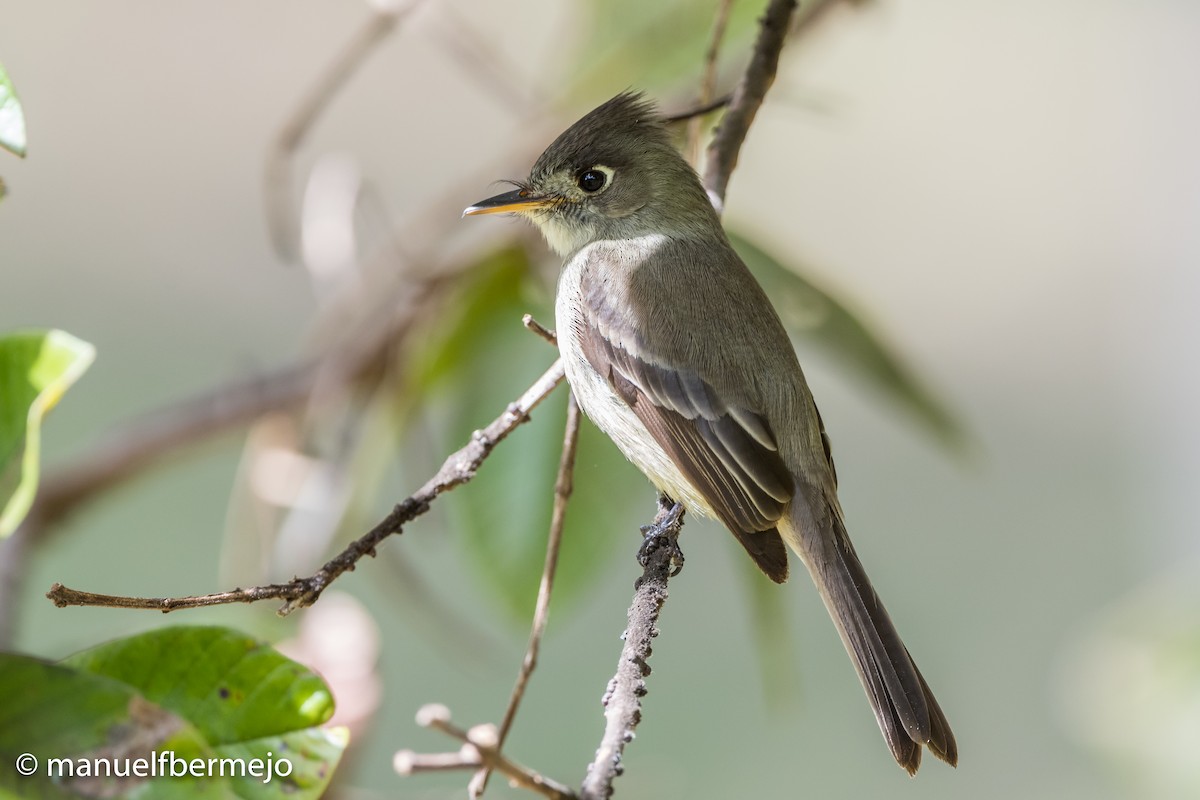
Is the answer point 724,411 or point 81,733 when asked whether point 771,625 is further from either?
point 81,733

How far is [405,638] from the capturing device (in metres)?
4.81

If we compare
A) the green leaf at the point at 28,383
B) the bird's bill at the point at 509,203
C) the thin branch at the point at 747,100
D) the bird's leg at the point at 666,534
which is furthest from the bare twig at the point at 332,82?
the green leaf at the point at 28,383

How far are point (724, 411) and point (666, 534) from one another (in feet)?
0.66

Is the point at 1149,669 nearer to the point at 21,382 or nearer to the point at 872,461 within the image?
the point at 21,382

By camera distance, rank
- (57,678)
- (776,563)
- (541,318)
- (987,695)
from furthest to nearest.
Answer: (987,695)
(541,318)
(776,563)
(57,678)

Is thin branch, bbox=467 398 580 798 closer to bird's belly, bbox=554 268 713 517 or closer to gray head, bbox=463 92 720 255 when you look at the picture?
bird's belly, bbox=554 268 713 517

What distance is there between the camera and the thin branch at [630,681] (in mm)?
783

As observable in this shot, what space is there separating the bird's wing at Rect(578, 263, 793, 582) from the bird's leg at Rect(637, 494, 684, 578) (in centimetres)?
6

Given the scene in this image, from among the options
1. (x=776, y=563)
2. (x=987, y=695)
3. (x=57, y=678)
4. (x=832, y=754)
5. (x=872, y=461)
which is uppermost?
(x=872, y=461)

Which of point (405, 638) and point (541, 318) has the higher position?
point (405, 638)

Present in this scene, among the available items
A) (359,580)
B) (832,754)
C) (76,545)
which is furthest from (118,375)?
(832,754)

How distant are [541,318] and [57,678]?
1.06 metres

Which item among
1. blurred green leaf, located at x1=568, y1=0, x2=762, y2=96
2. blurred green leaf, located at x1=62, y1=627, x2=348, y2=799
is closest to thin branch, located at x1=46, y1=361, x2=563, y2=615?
blurred green leaf, located at x1=62, y1=627, x2=348, y2=799

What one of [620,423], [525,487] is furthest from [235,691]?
[525,487]
